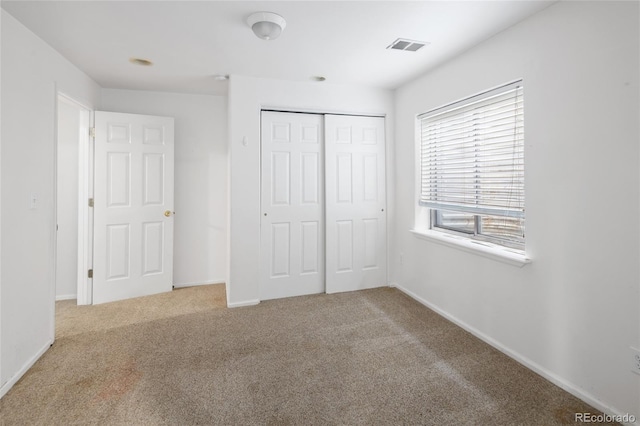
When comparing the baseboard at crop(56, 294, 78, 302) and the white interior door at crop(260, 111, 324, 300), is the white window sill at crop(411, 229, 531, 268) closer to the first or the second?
the white interior door at crop(260, 111, 324, 300)

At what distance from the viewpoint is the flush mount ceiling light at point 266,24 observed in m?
2.04

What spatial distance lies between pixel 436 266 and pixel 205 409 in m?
2.27

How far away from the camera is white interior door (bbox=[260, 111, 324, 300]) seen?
11.1 feet

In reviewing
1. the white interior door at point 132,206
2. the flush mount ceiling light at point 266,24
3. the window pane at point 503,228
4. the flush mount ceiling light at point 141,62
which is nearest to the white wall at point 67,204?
the white interior door at point 132,206

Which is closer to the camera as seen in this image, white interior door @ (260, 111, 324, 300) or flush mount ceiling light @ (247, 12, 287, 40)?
flush mount ceiling light @ (247, 12, 287, 40)

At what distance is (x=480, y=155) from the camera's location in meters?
2.60

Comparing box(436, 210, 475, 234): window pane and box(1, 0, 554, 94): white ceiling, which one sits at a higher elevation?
box(1, 0, 554, 94): white ceiling

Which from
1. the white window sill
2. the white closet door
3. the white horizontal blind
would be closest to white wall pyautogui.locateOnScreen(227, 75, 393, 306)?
the white closet door

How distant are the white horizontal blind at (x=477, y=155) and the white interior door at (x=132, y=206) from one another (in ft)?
9.52

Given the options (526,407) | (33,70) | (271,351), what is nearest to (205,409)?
(271,351)

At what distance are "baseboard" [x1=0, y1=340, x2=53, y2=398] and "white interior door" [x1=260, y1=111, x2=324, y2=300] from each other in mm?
1768

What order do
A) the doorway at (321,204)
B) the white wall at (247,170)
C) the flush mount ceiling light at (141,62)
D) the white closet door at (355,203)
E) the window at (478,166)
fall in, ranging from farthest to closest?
the white closet door at (355,203) → the doorway at (321,204) → the white wall at (247,170) → the flush mount ceiling light at (141,62) → the window at (478,166)

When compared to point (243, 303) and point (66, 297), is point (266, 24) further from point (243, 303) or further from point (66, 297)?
point (66, 297)

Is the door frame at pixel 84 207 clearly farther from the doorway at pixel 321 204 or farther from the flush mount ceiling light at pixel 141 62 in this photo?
the doorway at pixel 321 204
